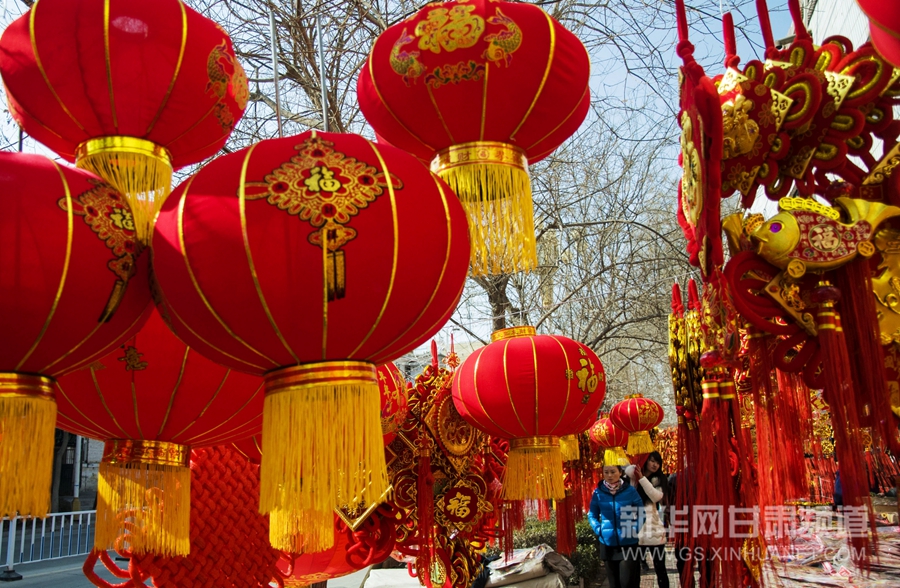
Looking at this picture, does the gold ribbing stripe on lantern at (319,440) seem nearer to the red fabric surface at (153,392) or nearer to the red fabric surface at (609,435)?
the red fabric surface at (153,392)

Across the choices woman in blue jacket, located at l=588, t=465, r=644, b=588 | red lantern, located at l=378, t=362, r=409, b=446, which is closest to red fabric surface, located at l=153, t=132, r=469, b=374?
red lantern, located at l=378, t=362, r=409, b=446

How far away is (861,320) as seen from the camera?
2223 mm

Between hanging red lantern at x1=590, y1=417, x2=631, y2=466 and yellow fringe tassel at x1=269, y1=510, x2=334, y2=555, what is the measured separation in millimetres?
7657

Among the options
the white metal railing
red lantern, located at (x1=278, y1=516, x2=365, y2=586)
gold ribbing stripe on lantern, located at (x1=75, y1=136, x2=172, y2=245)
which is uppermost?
gold ribbing stripe on lantern, located at (x1=75, y1=136, x2=172, y2=245)

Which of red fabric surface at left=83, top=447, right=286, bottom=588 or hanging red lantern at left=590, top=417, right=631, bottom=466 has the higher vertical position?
hanging red lantern at left=590, top=417, right=631, bottom=466

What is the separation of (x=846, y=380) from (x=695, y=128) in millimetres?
837

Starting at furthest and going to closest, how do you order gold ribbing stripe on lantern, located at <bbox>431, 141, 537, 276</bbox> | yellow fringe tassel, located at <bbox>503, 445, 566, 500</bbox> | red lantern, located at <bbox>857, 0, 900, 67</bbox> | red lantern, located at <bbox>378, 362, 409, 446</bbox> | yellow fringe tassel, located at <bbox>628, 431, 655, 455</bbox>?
yellow fringe tassel, located at <bbox>628, 431, 655, 455</bbox> → yellow fringe tassel, located at <bbox>503, 445, 566, 500</bbox> → red lantern, located at <bbox>378, 362, 409, 446</bbox> → gold ribbing stripe on lantern, located at <bbox>431, 141, 537, 276</bbox> → red lantern, located at <bbox>857, 0, 900, 67</bbox>

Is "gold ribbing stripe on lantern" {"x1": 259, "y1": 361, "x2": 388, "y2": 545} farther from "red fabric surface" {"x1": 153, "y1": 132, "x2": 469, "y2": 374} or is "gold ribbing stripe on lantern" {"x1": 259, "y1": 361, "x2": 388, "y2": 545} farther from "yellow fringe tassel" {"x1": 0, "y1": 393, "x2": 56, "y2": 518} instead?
"yellow fringe tassel" {"x1": 0, "y1": 393, "x2": 56, "y2": 518}

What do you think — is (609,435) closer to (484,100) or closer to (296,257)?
(484,100)

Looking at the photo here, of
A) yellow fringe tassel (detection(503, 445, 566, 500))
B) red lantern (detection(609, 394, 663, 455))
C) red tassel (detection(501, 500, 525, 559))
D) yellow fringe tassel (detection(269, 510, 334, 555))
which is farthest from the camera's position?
red lantern (detection(609, 394, 663, 455))

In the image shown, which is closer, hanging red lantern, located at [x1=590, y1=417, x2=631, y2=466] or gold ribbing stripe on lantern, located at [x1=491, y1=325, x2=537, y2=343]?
gold ribbing stripe on lantern, located at [x1=491, y1=325, x2=537, y2=343]

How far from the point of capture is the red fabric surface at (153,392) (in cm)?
172

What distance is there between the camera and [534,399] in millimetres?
3494

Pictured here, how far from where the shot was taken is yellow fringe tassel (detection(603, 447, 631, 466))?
28.7 ft
